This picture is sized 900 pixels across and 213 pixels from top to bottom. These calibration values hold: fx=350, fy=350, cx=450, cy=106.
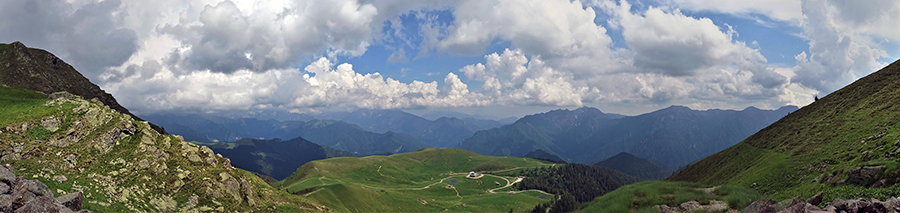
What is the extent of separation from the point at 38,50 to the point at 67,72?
15.0m

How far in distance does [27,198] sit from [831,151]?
308ft

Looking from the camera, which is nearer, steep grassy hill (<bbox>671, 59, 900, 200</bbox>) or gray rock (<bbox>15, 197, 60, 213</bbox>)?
gray rock (<bbox>15, 197, 60, 213</bbox>)

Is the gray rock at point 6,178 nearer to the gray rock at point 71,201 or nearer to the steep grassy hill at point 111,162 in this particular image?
the gray rock at point 71,201

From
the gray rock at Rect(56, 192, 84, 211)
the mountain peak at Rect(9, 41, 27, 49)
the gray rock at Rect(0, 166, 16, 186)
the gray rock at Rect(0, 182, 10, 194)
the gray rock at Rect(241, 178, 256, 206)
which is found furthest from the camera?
the mountain peak at Rect(9, 41, 27, 49)

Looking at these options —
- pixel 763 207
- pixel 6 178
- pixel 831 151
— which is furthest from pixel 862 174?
pixel 6 178

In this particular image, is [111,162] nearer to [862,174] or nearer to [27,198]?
[27,198]

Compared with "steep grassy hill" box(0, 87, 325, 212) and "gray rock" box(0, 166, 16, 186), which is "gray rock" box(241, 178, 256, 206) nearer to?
"steep grassy hill" box(0, 87, 325, 212)

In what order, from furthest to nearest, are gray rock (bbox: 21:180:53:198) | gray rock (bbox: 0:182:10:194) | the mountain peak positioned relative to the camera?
the mountain peak < gray rock (bbox: 21:180:53:198) < gray rock (bbox: 0:182:10:194)

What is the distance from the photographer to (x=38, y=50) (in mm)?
179000

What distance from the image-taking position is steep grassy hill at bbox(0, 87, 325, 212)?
136ft

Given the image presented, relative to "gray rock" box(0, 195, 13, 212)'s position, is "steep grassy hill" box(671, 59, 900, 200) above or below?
above

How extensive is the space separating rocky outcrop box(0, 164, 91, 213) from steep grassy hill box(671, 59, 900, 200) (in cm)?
5615

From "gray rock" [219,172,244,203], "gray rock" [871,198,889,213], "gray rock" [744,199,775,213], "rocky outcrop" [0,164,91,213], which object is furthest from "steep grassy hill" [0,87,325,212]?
"gray rock" [871,198,889,213]

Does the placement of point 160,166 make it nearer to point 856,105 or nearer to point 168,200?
point 168,200
